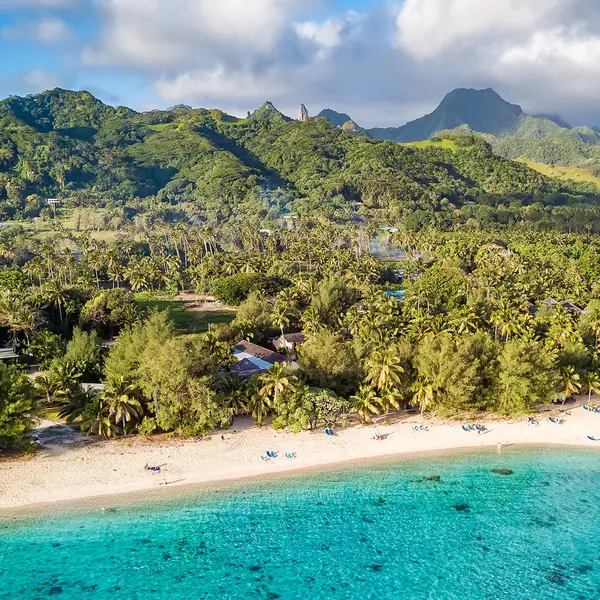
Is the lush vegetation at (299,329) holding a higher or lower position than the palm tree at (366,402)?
higher

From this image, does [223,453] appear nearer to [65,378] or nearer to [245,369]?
[245,369]

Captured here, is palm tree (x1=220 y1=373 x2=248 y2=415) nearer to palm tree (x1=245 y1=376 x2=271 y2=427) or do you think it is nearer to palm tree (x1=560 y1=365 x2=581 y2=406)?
palm tree (x1=245 y1=376 x2=271 y2=427)

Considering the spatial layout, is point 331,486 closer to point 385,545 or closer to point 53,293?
point 385,545

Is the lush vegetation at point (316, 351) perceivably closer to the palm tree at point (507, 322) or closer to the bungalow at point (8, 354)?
the palm tree at point (507, 322)

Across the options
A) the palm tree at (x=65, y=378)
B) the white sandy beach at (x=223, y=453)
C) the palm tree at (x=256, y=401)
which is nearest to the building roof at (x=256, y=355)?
the palm tree at (x=256, y=401)

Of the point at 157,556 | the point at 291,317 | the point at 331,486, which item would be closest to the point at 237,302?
the point at 291,317

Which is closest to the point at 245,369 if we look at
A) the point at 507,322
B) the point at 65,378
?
the point at 65,378

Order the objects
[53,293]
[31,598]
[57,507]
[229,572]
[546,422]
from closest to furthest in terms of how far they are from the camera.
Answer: [31,598]
[229,572]
[57,507]
[546,422]
[53,293]
